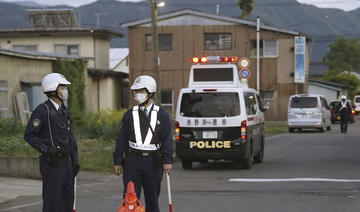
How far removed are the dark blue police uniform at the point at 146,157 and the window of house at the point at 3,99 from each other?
19510 mm

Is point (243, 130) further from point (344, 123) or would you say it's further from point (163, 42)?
point (163, 42)

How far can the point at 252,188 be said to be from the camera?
1256 cm

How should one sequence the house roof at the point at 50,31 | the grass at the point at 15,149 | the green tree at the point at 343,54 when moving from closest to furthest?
the grass at the point at 15,149 → the house roof at the point at 50,31 → the green tree at the point at 343,54

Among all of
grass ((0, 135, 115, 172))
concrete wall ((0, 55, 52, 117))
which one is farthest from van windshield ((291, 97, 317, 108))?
grass ((0, 135, 115, 172))

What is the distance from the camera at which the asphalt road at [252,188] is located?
34.2 ft

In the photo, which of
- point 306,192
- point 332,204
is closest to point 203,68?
point 306,192

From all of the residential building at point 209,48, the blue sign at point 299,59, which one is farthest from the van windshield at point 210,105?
the blue sign at point 299,59

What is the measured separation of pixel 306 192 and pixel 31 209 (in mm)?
4806

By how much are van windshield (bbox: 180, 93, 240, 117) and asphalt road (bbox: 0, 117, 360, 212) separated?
4.61 ft

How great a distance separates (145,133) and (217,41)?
37.8m

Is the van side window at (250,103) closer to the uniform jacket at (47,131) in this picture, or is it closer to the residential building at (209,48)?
the uniform jacket at (47,131)

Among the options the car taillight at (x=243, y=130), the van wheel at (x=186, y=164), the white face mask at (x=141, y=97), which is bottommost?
the van wheel at (x=186, y=164)

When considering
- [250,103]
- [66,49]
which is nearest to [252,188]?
[250,103]

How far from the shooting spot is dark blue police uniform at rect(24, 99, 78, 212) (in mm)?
7469
